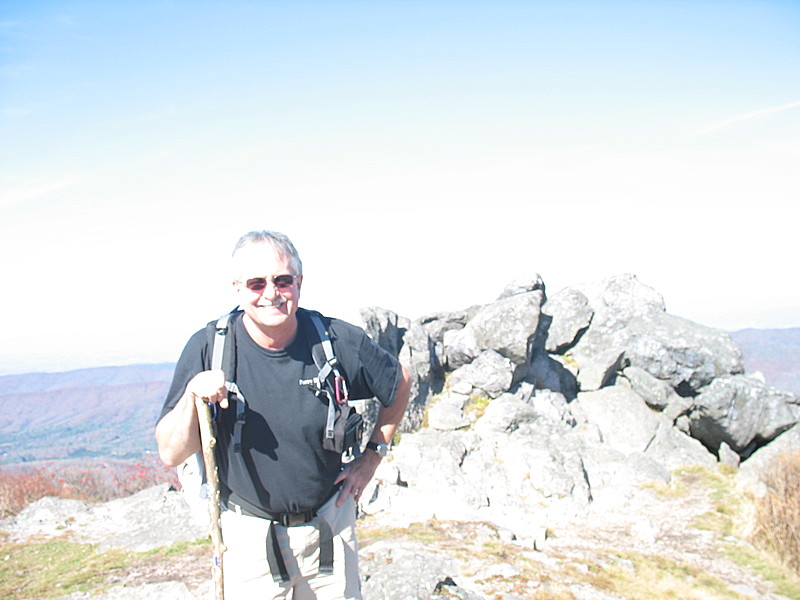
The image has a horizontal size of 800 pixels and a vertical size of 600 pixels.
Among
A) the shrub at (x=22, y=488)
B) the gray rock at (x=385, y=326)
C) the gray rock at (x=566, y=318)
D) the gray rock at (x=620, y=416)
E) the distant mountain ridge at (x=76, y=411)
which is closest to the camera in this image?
the shrub at (x=22, y=488)

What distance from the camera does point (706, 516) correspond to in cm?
1200

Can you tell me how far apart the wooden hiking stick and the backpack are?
0.16m

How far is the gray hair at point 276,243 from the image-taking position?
4.20 metres

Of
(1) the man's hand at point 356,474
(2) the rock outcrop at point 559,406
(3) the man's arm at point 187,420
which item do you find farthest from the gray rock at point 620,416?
(3) the man's arm at point 187,420

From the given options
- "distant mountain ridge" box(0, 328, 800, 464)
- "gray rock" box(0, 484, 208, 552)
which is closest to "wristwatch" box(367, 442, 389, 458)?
"gray rock" box(0, 484, 208, 552)

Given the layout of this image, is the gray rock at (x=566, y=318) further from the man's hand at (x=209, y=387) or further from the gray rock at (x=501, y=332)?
the man's hand at (x=209, y=387)

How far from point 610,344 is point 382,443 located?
13.9 meters

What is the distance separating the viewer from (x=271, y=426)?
4.10 m

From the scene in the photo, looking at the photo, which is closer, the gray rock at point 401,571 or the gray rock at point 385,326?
the gray rock at point 401,571

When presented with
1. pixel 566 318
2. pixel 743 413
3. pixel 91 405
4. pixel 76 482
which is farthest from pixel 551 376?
pixel 91 405

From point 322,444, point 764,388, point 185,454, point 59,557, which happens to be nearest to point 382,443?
point 322,444

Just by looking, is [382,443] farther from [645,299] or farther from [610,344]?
[645,299]

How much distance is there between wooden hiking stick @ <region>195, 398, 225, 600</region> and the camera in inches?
150

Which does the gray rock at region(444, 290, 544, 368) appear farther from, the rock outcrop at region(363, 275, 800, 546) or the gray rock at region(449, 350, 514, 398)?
the gray rock at region(449, 350, 514, 398)
